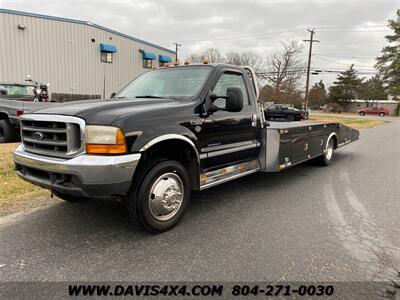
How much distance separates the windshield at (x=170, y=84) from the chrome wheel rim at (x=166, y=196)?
Answer: 117 cm

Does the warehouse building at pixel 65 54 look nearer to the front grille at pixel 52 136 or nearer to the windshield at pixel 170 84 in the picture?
the windshield at pixel 170 84

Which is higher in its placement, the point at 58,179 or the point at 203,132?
the point at 203,132

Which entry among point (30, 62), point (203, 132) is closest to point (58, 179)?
point (203, 132)

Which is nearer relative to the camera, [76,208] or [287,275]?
[287,275]

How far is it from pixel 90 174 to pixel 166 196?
0.95 metres

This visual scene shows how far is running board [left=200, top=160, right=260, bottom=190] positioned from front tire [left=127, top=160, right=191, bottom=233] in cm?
34

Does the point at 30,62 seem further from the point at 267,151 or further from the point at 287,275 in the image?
the point at 287,275

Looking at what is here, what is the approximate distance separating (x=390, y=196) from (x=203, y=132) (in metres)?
3.55

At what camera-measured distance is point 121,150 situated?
3.05 meters

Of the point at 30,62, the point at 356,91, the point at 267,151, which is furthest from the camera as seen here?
the point at 356,91

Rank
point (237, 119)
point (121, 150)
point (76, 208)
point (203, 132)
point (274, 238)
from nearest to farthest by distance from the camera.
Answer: point (121, 150) < point (274, 238) < point (203, 132) < point (76, 208) < point (237, 119)

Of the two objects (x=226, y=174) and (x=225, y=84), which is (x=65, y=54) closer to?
(x=225, y=84)

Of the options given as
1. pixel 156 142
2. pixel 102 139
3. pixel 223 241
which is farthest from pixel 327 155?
pixel 102 139

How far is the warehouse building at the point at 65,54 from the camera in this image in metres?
19.4
